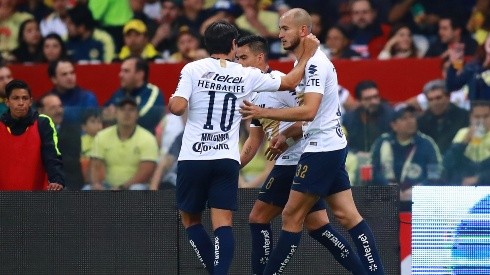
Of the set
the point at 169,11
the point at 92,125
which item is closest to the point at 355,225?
the point at 92,125

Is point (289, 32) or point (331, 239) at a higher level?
point (289, 32)

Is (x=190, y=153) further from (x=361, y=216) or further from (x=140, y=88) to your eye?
(x=140, y=88)

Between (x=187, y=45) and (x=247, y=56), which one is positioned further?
(x=187, y=45)

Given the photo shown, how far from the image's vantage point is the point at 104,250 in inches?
463

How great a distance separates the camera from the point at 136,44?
1738cm

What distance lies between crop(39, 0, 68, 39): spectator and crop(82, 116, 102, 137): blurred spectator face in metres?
4.25

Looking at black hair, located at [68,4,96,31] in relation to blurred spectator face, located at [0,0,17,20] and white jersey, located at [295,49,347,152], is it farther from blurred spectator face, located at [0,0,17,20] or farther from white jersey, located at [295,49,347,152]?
white jersey, located at [295,49,347,152]

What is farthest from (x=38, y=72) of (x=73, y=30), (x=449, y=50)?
(x=449, y=50)

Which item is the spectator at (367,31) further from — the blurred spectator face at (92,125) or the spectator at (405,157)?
the blurred spectator face at (92,125)

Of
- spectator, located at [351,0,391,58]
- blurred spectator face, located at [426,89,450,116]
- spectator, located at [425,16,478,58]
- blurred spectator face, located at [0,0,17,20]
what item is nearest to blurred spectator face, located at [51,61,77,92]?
Result: blurred spectator face, located at [0,0,17,20]

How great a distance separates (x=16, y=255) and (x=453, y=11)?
8.10 m

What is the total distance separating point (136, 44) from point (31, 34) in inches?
60.1

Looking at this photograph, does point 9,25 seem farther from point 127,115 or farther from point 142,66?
point 127,115

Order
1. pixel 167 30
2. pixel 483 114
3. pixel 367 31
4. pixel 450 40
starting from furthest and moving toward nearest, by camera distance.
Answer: pixel 167 30
pixel 367 31
pixel 450 40
pixel 483 114
